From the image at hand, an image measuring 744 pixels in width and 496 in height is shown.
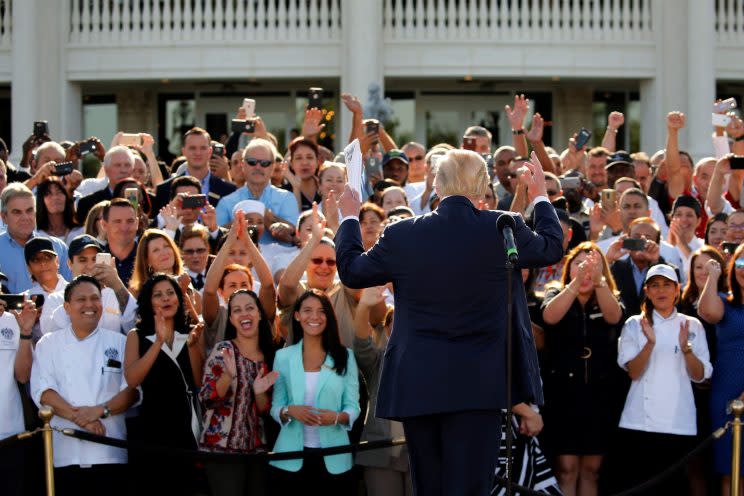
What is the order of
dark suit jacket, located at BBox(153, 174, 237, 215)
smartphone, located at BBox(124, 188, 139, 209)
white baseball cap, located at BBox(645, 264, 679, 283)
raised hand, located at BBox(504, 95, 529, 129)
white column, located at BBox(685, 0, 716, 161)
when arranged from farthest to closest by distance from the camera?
white column, located at BBox(685, 0, 716, 161) → dark suit jacket, located at BBox(153, 174, 237, 215) → raised hand, located at BBox(504, 95, 529, 129) → smartphone, located at BBox(124, 188, 139, 209) → white baseball cap, located at BBox(645, 264, 679, 283)

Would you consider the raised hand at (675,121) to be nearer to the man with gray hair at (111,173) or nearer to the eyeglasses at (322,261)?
the eyeglasses at (322,261)

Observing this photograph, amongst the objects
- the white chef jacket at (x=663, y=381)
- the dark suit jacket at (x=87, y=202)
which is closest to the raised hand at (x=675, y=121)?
the white chef jacket at (x=663, y=381)

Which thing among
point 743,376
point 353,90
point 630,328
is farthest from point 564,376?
point 353,90

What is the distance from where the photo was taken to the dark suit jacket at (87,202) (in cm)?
1047

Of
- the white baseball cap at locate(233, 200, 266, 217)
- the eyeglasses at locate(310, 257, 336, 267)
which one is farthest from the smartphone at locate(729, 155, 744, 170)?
the eyeglasses at locate(310, 257, 336, 267)

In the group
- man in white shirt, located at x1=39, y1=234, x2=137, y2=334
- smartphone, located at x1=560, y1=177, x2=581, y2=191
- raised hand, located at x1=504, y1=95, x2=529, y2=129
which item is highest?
raised hand, located at x1=504, y1=95, x2=529, y2=129

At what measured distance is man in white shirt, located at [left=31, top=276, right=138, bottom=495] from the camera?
26.1 feet

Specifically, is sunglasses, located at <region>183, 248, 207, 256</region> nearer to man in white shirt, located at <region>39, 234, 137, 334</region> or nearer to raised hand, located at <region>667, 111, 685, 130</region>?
man in white shirt, located at <region>39, 234, 137, 334</region>

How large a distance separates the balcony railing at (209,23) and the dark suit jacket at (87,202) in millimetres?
10309

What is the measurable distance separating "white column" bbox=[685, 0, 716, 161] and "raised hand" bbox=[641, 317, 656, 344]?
1155cm

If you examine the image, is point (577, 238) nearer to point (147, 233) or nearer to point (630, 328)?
point (630, 328)

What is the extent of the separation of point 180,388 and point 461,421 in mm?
2932

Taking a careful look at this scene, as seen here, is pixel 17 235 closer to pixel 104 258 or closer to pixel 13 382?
pixel 104 258

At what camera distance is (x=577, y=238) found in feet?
32.8
